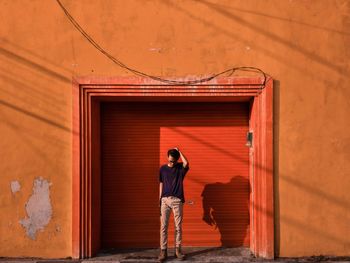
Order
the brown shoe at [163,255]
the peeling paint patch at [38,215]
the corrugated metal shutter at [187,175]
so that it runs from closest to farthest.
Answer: the brown shoe at [163,255] < the peeling paint patch at [38,215] < the corrugated metal shutter at [187,175]

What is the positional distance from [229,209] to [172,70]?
A: 2786mm

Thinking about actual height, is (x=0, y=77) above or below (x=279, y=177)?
above

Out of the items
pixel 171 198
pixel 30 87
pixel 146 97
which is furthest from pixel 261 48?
pixel 30 87

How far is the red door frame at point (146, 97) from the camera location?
8.00 m

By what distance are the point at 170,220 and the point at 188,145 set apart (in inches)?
55.8

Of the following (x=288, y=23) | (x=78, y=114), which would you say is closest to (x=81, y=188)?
(x=78, y=114)

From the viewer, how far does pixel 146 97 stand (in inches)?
323

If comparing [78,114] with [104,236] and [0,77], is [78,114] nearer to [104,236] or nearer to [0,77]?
→ [0,77]

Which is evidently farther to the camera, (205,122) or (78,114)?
(205,122)

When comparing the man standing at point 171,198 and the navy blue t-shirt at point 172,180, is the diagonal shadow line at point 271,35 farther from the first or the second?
the navy blue t-shirt at point 172,180

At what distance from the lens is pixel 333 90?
805 cm

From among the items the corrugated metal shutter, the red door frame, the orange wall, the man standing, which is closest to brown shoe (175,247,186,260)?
the man standing

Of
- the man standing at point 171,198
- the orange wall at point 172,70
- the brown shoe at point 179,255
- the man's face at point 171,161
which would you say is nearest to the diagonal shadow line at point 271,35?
the orange wall at point 172,70

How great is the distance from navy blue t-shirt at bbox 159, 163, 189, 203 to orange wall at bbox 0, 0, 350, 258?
1573mm
